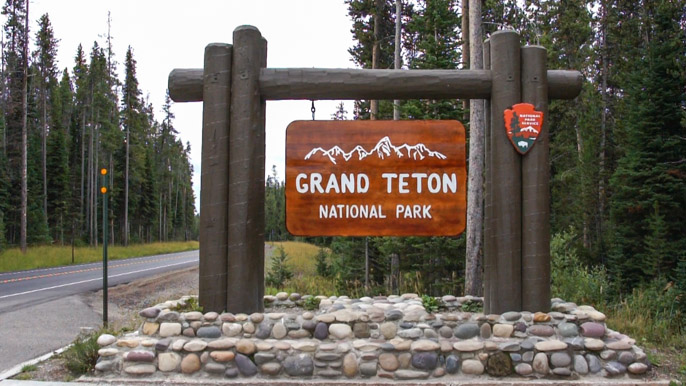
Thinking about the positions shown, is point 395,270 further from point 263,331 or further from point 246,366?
point 246,366

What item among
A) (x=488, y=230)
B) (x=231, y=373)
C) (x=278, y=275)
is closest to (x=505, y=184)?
(x=488, y=230)

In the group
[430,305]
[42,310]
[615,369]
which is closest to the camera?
[615,369]

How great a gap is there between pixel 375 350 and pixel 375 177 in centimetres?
200

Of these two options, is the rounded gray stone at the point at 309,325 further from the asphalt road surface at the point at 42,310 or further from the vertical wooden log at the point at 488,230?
the asphalt road surface at the point at 42,310

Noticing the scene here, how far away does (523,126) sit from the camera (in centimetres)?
555

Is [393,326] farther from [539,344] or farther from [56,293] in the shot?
[56,293]

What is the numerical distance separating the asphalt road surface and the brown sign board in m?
4.17

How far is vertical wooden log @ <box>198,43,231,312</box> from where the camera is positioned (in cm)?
558


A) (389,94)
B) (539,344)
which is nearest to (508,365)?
(539,344)

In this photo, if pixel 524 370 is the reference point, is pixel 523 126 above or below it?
above

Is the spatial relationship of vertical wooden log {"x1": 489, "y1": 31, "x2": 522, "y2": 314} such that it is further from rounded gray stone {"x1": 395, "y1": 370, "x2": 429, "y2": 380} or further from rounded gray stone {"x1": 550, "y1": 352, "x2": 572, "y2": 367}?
rounded gray stone {"x1": 395, "y1": 370, "x2": 429, "y2": 380}

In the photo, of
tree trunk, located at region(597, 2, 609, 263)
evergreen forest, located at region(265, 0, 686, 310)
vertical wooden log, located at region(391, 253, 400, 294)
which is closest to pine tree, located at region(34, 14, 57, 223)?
evergreen forest, located at region(265, 0, 686, 310)

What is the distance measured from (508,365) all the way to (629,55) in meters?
21.2

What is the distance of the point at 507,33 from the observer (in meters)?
5.66
